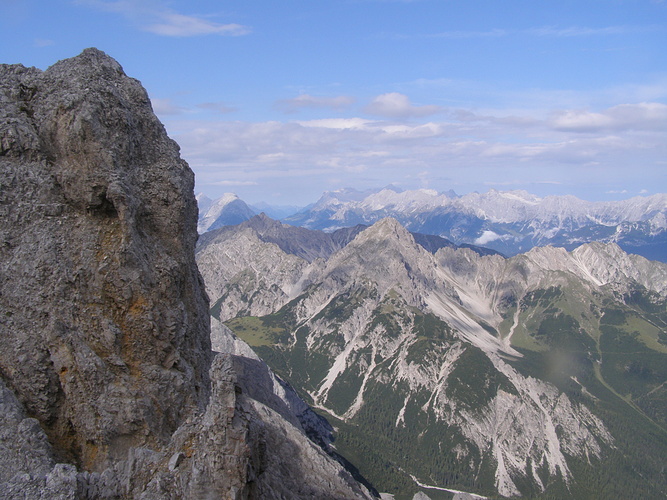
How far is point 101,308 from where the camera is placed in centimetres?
2758

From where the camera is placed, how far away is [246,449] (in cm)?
2188

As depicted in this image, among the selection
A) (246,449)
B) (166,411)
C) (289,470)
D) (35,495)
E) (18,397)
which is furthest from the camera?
(289,470)

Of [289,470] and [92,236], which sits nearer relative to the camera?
[92,236]

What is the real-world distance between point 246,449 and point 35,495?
8.67m

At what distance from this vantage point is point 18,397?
25.6 m

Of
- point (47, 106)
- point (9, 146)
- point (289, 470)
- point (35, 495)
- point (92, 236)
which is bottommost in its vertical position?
point (289, 470)

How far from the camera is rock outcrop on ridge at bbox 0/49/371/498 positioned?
898 inches

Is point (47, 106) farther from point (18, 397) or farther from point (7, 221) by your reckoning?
point (18, 397)

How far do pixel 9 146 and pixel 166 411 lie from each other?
58.3 feet

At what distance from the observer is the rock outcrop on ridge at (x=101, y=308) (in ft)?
74.8

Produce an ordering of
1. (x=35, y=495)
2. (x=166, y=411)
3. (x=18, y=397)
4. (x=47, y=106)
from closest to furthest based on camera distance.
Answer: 1. (x=35, y=495)
2. (x=18, y=397)
3. (x=166, y=411)
4. (x=47, y=106)

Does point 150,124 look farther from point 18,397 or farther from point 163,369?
point 18,397

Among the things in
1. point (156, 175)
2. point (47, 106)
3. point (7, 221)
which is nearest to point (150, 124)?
point (156, 175)

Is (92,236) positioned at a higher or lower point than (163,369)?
higher
